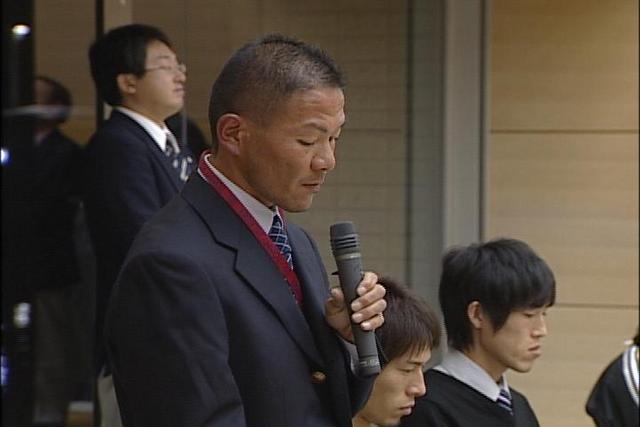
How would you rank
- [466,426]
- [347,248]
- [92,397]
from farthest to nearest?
1. [92,397]
2. [466,426]
3. [347,248]

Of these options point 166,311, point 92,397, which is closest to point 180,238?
point 166,311

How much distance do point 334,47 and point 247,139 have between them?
290 cm

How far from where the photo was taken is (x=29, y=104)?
20.0ft

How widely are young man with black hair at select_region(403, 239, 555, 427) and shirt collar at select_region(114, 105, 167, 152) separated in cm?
100

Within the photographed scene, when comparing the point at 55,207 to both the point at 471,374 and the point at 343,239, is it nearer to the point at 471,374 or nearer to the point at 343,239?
the point at 471,374

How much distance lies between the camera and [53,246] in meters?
6.20

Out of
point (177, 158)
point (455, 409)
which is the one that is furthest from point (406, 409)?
point (177, 158)

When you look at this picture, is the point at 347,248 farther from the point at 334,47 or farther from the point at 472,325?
the point at 334,47

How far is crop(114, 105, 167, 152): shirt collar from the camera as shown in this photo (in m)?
5.17

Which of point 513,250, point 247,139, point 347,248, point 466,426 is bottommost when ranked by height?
point 466,426

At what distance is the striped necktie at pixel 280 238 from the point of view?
10.2 feet

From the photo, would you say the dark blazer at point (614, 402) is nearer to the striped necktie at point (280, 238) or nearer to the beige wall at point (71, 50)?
the beige wall at point (71, 50)

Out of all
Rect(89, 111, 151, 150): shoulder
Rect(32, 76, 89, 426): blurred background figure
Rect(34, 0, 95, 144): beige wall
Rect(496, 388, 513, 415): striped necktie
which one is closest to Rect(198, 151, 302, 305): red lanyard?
Rect(496, 388, 513, 415): striped necktie

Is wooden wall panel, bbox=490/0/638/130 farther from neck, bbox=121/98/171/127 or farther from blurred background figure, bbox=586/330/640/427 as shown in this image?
neck, bbox=121/98/171/127
